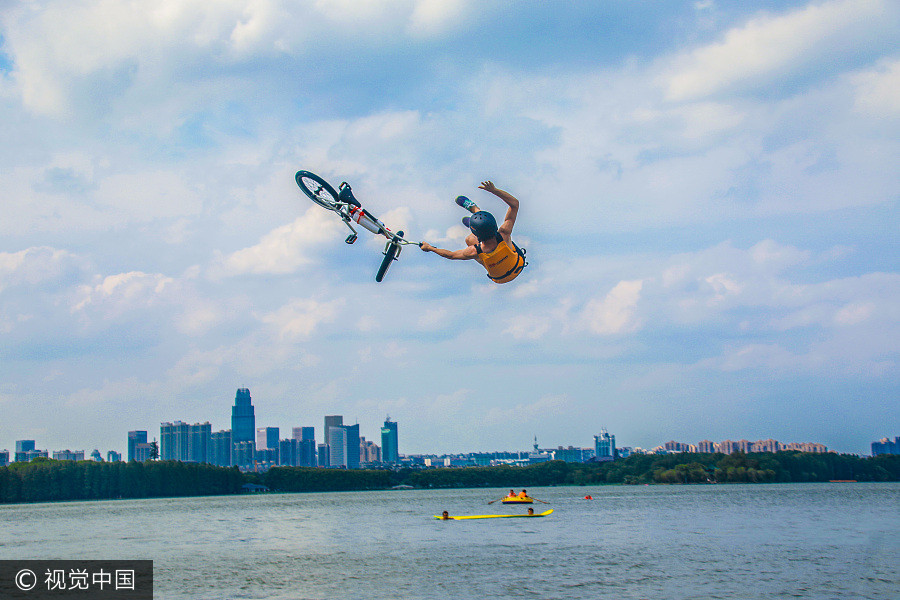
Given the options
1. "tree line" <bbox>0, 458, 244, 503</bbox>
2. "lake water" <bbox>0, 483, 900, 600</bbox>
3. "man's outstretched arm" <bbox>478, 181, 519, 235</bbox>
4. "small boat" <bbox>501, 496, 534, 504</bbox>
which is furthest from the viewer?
"tree line" <bbox>0, 458, 244, 503</bbox>

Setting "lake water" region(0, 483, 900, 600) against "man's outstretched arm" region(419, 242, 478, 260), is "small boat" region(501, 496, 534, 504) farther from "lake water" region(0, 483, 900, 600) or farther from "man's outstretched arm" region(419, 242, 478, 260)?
"man's outstretched arm" region(419, 242, 478, 260)

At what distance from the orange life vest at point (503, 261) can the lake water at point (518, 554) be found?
2736cm

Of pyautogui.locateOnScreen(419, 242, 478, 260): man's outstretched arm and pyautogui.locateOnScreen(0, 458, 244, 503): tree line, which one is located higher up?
pyautogui.locateOnScreen(419, 242, 478, 260): man's outstretched arm

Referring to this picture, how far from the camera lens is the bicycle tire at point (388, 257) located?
43.8 feet

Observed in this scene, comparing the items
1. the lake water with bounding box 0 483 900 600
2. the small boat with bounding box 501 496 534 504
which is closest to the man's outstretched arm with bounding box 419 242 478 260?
the lake water with bounding box 0 483 900 600

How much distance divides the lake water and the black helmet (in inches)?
1114

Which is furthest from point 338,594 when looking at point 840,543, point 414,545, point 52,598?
point 840,543

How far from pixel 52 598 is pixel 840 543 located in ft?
159

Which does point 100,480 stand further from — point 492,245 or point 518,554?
point 492,245

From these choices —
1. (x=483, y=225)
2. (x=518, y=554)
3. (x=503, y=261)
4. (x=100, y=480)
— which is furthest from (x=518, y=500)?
(x=100, y=480)

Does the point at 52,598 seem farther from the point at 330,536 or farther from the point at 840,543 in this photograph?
the point at 840,543

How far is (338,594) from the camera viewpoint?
39.8 metres

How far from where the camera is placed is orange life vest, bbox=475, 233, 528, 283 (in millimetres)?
13344

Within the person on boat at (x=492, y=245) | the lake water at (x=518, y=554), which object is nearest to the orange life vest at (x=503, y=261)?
the person on boat at (x=492, y=245)
